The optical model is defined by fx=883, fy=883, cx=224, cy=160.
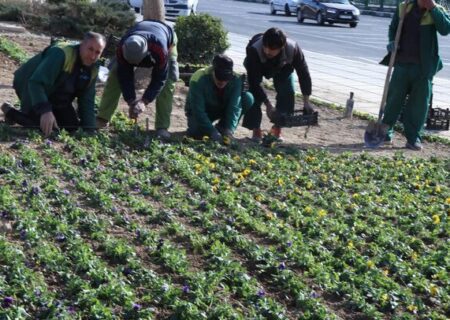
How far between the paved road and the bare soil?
1.04 meters

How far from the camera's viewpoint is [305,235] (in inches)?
255

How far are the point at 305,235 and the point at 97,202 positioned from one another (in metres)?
1.54

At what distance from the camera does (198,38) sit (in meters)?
13.8

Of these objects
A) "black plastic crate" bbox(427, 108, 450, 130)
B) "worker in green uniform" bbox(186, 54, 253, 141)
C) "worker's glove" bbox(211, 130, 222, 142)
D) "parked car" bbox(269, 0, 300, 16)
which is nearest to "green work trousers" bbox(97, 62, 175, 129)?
"worker in green uniform" bbox(186, 54, 253, 141)

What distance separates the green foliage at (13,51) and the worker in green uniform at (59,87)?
4.73 metres

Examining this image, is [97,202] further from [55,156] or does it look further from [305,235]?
[305,235]

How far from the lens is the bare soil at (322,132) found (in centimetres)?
981

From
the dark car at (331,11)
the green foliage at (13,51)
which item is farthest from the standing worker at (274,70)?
the dark car at (331,11)

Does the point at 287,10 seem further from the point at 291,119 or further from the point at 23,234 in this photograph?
the point at 23,234

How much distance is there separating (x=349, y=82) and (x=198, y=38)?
3.77 metres

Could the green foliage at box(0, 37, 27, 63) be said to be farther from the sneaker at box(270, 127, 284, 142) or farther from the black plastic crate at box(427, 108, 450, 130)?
the black plastic crate at box(427, 108, 450, 130)

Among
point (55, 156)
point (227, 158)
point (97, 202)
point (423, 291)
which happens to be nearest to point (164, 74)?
point (227, 158)

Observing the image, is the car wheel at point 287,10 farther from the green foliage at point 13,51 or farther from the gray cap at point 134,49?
the gray cap at point 134,49

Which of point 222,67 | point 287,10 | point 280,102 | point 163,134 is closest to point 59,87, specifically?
point 163,134
